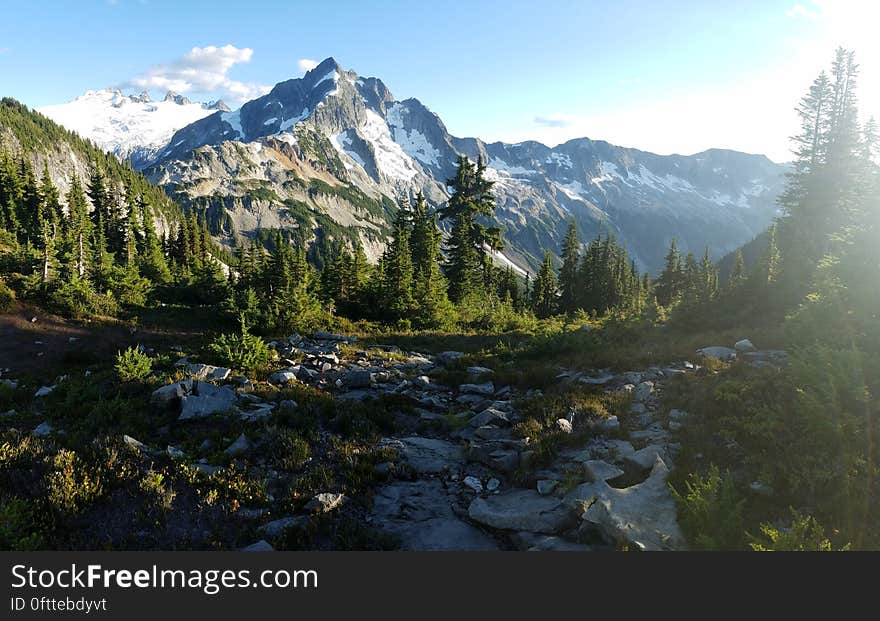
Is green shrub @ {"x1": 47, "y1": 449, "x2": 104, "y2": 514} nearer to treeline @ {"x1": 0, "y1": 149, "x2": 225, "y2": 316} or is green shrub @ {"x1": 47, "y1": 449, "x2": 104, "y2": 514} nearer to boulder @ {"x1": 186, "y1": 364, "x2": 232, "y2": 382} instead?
boulder @ {"x1": 186, "y1": 364, "x2": 232, "y2": 382}

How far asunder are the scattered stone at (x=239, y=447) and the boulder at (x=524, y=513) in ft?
14.2

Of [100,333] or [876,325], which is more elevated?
[876,325]

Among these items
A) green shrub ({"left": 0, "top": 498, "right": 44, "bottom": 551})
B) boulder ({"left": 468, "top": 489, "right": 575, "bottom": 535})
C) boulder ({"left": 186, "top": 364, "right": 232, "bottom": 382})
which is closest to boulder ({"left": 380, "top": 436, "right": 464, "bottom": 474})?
boulder ({"left": 468, "top": 489, "right": 575, "bottom": 535})

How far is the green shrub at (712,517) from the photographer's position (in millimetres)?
5125

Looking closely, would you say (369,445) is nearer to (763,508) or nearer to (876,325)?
(763,508)

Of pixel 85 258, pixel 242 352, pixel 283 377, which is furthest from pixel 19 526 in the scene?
pixel 85 258

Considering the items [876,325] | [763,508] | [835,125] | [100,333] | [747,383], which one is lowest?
[100,333]

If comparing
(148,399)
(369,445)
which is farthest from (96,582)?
(148,399)

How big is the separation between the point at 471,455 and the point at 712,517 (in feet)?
13.3

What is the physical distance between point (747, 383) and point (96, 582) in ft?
37.7

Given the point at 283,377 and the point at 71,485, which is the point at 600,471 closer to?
the point at 71,485

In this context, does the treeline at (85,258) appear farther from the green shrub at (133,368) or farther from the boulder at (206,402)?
the boulder at (206,402)

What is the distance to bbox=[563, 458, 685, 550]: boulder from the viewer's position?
5250 mm

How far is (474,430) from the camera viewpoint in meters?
9.60
